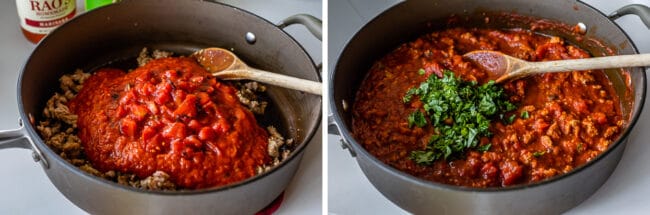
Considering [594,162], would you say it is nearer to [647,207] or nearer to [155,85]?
[647,207]

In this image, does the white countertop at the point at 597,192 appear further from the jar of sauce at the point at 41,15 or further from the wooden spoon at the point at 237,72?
the jar of sauce at the point at 41,15

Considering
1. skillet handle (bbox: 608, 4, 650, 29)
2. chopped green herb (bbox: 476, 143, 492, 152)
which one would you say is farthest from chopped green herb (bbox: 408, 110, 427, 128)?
skillet handle (bbox: 608, 4, 650, 29)

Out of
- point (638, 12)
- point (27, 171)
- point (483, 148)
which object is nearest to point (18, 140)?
point (27, 171)

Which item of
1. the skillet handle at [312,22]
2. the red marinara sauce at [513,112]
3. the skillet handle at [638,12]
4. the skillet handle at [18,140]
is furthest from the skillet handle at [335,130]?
the skillet handle at [638,12]

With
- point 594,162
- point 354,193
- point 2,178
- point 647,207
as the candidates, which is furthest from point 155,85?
point 647,207

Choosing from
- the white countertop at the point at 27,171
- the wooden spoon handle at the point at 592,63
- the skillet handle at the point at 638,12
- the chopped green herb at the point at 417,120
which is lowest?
the white countertop at the point at 27,171

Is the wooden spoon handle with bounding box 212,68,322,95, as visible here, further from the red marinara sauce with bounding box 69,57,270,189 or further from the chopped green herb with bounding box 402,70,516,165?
the chopped green herb with bounding box 402,70,516,165

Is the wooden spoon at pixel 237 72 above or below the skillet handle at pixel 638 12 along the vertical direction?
below

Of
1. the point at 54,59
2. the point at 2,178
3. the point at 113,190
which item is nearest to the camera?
the point at 113,190
